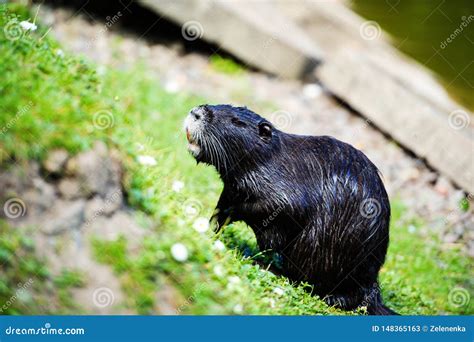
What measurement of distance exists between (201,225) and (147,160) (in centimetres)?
53

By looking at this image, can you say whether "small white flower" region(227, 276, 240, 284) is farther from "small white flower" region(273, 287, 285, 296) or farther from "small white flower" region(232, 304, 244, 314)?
"small white flower" region(273, 287, 285, 296)

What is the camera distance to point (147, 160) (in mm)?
4336

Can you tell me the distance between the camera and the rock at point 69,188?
3781mm

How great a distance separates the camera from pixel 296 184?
4.43 meters

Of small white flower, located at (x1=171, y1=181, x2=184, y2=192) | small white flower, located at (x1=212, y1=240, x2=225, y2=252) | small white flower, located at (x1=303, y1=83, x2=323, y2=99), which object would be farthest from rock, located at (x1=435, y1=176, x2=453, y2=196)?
small white flower, located at (x1=212, y1=240, x2=225, y2=252)

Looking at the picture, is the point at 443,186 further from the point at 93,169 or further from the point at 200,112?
the point at 93,169

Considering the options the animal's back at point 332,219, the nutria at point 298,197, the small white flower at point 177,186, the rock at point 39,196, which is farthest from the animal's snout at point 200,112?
the rock at point 39,196

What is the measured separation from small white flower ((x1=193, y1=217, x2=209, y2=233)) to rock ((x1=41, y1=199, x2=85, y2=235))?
28.5 inches

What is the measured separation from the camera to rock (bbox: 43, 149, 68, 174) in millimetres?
3750

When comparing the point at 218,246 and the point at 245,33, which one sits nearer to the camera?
the point at 218,246

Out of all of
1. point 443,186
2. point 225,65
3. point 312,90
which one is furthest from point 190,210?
point 312,90
